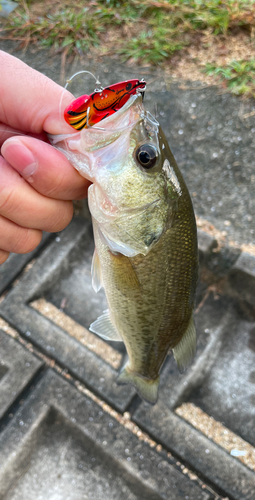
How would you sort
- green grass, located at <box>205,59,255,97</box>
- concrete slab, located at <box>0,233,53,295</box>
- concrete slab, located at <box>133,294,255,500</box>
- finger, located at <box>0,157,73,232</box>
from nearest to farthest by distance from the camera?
finger, located at <box>0,157,73,232</box> → concrete slab, located at <box>133,294,255,500</box> → concrete slab, located at <box>0,233,53,295</box> → green grass, located at <box>205,59,255,97</box>

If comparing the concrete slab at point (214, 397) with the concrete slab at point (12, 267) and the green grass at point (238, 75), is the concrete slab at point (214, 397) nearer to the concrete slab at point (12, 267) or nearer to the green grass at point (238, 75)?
the concrete slab at point (12, 267)

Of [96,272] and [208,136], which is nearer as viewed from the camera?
[96,272]

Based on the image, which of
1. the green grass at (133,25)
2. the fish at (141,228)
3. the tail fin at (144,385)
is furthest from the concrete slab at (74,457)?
the green grass at (133,25)

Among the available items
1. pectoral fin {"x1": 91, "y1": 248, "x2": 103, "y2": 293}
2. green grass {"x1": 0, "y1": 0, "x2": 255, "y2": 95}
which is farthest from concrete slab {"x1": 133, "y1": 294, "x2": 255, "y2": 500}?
green grass {"x1": 0, "y1": 0, "x2": 255, "y2": 95}

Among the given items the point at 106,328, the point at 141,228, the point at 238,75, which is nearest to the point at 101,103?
the point at 141,228

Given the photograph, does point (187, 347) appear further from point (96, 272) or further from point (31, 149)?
point (31, 149)

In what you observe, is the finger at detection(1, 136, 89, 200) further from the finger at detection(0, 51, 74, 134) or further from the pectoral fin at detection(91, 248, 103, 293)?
the pectoral fin at detection(91, 248, 103, 293)

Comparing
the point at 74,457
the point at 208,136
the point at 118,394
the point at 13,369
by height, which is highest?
the point at 208,136
